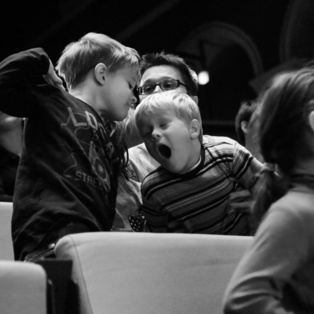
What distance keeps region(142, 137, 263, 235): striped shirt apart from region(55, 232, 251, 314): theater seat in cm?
42

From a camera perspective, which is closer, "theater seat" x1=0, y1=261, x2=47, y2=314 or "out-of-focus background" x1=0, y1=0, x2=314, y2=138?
"theater seat" x1=0, y1=261, x2=47, y2=314

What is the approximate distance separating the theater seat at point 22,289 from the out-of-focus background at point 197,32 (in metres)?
5.25

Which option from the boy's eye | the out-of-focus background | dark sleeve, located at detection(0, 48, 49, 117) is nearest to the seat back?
dark sleeve, located at detection(0, 48, 49, 117)

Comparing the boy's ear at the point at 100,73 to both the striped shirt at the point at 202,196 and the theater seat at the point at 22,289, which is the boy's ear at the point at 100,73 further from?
the theater seat at the point at 22,289

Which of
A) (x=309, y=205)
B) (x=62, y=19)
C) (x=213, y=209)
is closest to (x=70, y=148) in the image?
(x=213, y=209)

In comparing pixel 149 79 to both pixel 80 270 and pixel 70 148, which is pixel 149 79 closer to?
pixel 70 148

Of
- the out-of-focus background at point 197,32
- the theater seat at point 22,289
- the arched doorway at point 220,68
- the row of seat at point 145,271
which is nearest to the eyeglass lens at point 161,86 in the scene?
the row of seat at point 145,271

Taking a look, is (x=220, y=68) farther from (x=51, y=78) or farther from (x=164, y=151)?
(x=51, y=78)

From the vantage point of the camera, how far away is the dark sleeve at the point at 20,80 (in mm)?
1643

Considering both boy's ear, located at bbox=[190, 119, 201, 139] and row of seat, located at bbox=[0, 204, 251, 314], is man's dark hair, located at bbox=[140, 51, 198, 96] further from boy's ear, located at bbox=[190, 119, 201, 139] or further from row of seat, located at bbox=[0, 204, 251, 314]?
row of seat, located at bbox=[0, 204, 251, 314]

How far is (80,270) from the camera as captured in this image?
A: 1195mm

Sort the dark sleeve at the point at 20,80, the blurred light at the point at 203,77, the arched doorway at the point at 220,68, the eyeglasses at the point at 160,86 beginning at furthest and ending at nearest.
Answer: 1. the blurred light at the point at 203,77
2. the arched doorway at the point at 220,68
3. the eyeglasses at the point at 160,86
4. the dark sleeve at the point at 20,80

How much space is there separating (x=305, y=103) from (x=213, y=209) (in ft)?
2.34

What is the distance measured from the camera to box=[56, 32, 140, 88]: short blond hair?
1.85m
